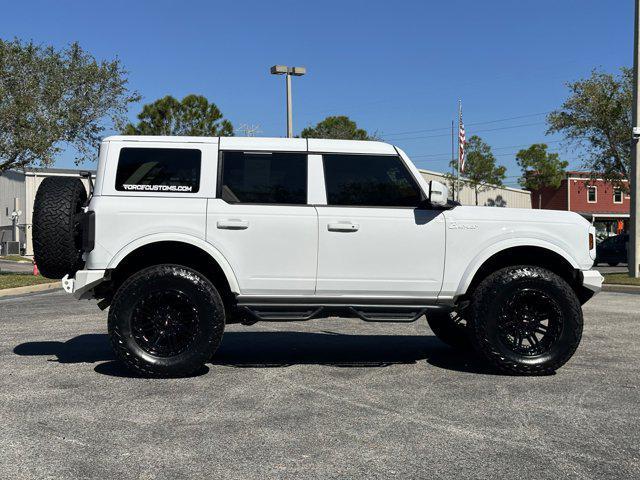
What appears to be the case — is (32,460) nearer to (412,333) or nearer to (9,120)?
(412,333)

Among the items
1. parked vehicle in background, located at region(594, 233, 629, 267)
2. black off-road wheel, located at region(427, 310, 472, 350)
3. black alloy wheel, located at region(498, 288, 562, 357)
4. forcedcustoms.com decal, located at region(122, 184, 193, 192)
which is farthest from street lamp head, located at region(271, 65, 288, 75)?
black alloy wheel, located at region(498, 288, 562, 357)

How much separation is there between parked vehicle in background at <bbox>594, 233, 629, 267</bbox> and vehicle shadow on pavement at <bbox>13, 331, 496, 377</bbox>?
2575 cm

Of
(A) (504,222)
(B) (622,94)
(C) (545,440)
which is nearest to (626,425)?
(C) (545,440)

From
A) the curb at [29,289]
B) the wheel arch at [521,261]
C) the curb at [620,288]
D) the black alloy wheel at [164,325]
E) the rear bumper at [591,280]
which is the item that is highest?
the wheel arch at [521,261]

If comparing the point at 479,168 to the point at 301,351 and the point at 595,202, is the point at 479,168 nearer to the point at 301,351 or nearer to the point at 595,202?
the point at 595,202

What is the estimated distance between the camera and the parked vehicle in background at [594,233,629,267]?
31.0 metres

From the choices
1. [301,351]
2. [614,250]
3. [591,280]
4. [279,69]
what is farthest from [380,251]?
[614,250]

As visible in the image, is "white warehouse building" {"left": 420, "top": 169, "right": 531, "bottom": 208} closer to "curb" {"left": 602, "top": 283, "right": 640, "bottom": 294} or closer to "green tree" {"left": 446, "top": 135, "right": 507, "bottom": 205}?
"green tree" {"left": 446, "top": 135, "right": 507, "bottom": 205}

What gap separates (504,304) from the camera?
6016mm

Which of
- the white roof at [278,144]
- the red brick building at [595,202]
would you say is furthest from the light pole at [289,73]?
the red brick building at [595,202]

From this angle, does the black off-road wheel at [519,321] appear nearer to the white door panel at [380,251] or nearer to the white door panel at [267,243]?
the white door panel at [380,251]

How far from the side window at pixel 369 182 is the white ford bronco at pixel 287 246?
0.5 inches

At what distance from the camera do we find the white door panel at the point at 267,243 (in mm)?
5977

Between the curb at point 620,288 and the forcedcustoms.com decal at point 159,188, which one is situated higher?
the forcedcustoms.com decal at point 159,188
